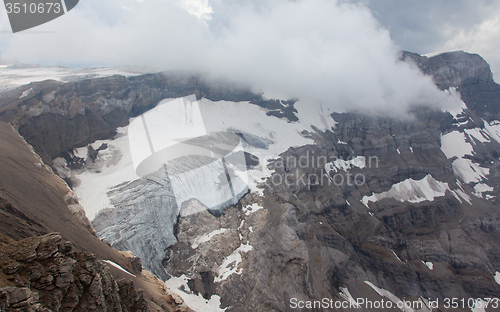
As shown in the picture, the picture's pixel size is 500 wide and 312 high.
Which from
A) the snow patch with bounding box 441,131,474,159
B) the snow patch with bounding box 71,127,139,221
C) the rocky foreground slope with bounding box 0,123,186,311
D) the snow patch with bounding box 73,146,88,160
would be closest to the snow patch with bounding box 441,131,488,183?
the snow patch with bounding box 441,131,474,159

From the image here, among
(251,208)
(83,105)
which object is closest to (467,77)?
(251,208)

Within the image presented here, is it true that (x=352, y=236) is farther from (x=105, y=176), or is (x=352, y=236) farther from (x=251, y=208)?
(x=105, y=176)

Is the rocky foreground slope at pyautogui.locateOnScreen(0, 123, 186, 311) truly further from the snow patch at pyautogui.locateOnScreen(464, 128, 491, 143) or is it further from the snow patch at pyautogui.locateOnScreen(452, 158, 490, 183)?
the snow patch at pyautogui.locateOnScreen(464, 128, 491, 143)

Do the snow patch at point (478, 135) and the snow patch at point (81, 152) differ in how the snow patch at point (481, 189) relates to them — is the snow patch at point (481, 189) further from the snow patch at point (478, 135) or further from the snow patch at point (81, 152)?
the snow patch at point (81, 152)

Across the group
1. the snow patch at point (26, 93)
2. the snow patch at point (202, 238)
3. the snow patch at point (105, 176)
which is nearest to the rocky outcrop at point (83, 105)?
the snow patch at point (26, 93)

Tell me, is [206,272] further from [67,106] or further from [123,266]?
[67,106]

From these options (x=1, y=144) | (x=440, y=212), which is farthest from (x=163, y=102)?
(x=440, y=212)

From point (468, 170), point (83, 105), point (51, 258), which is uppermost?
point (51, 258)
